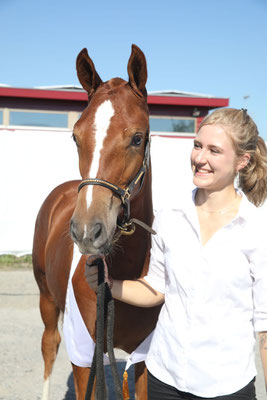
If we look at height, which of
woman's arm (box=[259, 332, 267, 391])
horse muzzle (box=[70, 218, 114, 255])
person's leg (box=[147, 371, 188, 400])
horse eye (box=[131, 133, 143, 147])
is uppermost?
horse eye (box=[131, 133, 143, 147])

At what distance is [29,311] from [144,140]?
4002mm

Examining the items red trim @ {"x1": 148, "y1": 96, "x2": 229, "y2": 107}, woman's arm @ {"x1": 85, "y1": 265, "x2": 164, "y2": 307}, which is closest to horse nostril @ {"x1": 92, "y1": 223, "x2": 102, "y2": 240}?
woman's arm @ {"x1": 85, "y1": 265, "x2": 164, "y2": 307}

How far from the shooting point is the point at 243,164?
171cm

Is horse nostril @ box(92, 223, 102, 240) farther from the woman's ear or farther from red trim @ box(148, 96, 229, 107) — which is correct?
red trim @ box(148, 96, 229, 107)

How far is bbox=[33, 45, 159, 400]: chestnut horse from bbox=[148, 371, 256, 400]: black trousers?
0.56m

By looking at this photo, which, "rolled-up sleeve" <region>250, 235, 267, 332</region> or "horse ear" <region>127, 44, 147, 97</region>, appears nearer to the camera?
"rolled-up sleeve" <region>250, 235, 267, 332</region>

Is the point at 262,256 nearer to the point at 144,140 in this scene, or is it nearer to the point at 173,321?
the point at 173,321

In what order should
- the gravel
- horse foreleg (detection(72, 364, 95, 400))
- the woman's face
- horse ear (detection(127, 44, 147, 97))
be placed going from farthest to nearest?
the gravel, horse foreleg (detection(72, 364, 95, 400)), horse ear (detection(127, 44, 147, 97)), the woman's face

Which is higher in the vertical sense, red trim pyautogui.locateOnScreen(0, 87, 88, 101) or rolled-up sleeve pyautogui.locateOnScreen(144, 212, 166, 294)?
red trim pyautogui.locateOnScreen(0, 87, 88, 101)

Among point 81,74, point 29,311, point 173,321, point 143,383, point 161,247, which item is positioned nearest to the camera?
point 173,321

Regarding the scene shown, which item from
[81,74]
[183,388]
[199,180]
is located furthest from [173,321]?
[81,74]

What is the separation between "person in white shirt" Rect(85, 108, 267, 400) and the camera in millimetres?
1536

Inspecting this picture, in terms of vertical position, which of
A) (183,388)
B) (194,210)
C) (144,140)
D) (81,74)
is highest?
(81,74)

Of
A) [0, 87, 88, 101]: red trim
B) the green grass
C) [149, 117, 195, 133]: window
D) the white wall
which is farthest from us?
[149, 117, 195, 133]: window
